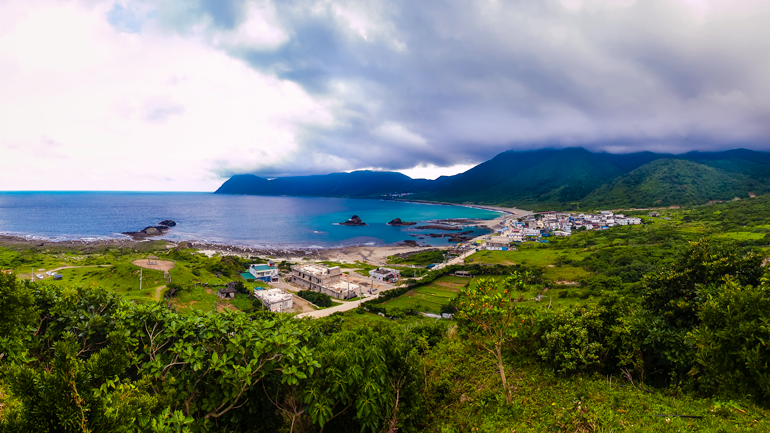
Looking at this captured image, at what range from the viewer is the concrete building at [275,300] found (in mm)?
31344

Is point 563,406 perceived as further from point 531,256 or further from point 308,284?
point 531,256

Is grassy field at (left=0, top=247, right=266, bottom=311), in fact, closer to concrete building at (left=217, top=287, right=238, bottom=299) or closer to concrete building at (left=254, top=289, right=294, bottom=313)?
concrete building at (left=217, top=287, right=238, bottom=299)

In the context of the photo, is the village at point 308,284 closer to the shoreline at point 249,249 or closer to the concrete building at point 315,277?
the concrete building at point 315,277

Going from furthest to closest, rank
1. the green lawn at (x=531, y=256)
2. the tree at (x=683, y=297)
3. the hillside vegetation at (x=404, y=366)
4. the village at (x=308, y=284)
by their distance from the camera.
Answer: the green lawn at (x=531, y=256) → the village at (x=308, y=284) → the tree at (x=683, y=297) → the hillside vegetation at (x=404, y=366)

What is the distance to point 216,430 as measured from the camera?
6.55 meters

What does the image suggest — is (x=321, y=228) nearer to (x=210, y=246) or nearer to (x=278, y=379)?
(x=210, y=246)

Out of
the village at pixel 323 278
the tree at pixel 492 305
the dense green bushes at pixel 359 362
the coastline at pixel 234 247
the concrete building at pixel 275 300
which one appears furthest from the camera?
the coastline at pixel 234 247

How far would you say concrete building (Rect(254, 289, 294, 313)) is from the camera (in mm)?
31344

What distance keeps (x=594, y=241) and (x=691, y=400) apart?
67.3 metres

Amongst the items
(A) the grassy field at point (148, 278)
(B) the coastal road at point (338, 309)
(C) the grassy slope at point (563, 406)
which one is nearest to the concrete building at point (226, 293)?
(A) the grassy field at point (148, 278)

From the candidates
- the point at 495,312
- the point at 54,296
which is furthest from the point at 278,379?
the point at 54,296

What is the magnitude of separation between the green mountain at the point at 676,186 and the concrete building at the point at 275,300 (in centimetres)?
14230

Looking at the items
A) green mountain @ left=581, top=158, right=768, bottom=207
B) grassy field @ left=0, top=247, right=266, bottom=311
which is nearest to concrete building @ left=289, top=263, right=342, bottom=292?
grassy field @ left=0, top=247, right=266, bottom=311

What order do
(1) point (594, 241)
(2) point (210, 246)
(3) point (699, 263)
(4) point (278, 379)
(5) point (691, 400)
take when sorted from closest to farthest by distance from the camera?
(4) point (278, 379)
(5) point (691, 400)
(3) point (699, 263)
(1) point (594, 241)
(2) point (210, 246)
